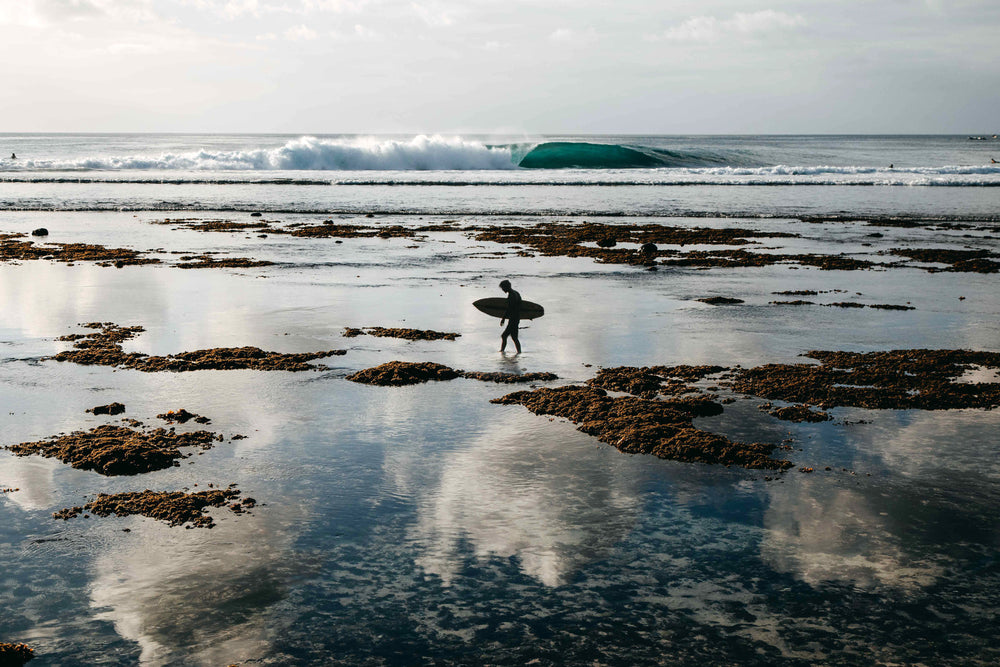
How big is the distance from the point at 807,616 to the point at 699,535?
4.09 feet

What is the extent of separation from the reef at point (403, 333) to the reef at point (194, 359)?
1294 mm

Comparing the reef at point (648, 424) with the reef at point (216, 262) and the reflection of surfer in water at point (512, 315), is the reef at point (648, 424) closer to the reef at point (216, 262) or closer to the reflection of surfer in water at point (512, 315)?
the reflection of surfer in water at point (512, 315)

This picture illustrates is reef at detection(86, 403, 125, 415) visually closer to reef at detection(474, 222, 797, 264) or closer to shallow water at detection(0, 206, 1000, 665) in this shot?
shallow water at detection(0, 206, 1000, 665)

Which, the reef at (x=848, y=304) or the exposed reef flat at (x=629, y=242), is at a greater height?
the exposed reef flat at (x=629, y=242)

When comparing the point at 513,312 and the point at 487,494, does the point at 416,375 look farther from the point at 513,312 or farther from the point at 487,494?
the point at 487,494

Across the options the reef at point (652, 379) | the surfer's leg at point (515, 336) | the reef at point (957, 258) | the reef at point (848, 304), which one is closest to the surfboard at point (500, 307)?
→ the surfer's leg at point (515, 336)

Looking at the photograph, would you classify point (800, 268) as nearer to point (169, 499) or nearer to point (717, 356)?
point (717, 356)

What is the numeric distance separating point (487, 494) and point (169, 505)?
266cm

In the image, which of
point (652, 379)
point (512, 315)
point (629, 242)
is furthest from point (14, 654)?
point (629, 242)

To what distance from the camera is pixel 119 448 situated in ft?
26.7

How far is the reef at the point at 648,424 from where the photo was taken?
8.32 meters

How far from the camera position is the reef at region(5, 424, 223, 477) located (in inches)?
312

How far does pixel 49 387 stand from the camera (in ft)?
34.7

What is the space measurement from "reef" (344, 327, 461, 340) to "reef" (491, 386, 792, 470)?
142 inches
